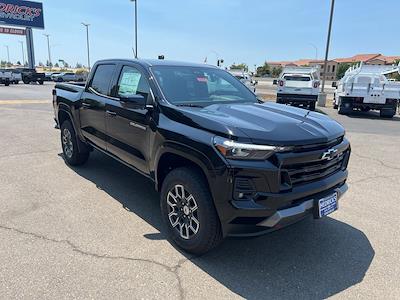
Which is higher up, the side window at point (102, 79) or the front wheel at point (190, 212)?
the side window at point (102, 79)

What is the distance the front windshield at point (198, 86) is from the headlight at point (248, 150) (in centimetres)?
113

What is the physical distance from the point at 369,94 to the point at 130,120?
13468 mm

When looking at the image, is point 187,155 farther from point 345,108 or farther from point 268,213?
point 345,108

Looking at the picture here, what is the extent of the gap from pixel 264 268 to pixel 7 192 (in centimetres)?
378

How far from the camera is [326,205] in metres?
3.23

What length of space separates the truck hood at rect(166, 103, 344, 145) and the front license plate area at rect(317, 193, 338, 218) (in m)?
0.54

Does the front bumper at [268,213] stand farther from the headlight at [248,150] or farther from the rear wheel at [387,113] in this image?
the rear wheel at [387,113]

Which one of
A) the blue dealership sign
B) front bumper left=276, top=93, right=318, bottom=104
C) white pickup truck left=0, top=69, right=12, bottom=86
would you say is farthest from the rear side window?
the blue dealership sign

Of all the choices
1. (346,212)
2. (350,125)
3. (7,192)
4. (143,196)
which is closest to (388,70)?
(350,125)

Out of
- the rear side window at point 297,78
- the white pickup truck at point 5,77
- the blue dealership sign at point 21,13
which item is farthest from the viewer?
the blue dealership sign at point 21,13

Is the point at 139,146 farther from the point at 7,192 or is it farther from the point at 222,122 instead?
the point at 7,192

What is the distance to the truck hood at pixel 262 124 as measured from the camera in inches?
116

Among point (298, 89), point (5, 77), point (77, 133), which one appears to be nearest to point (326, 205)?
point (77, 133)

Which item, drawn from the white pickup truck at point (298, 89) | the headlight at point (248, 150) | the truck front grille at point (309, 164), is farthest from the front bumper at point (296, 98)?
the headlight at point (248, 150)
